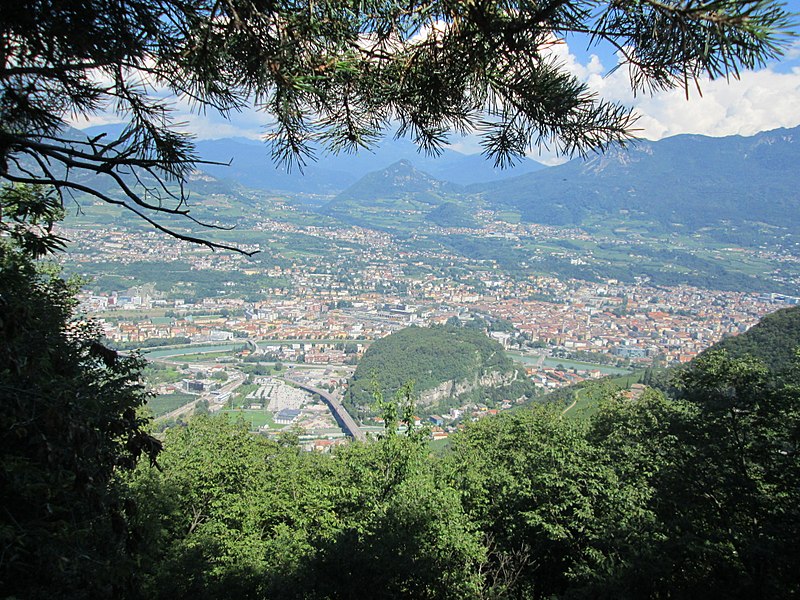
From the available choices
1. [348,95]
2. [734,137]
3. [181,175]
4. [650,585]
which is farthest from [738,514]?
[734,137]

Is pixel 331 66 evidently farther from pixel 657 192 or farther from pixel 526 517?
pixel 657 192

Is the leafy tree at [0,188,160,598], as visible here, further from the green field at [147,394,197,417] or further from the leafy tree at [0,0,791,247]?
the green field at [147,394,197,417]

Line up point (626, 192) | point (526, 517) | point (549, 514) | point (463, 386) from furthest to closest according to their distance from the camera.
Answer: point (626, 192), point (463, 386), point (526, 517), point (549, 514)

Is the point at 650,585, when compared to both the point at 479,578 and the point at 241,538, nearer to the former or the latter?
the point at 479,578

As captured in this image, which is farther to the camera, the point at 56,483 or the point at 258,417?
the point at 258,417

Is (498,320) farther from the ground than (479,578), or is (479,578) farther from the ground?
(479,578)

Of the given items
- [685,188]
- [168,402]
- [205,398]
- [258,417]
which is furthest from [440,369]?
[685,188]
